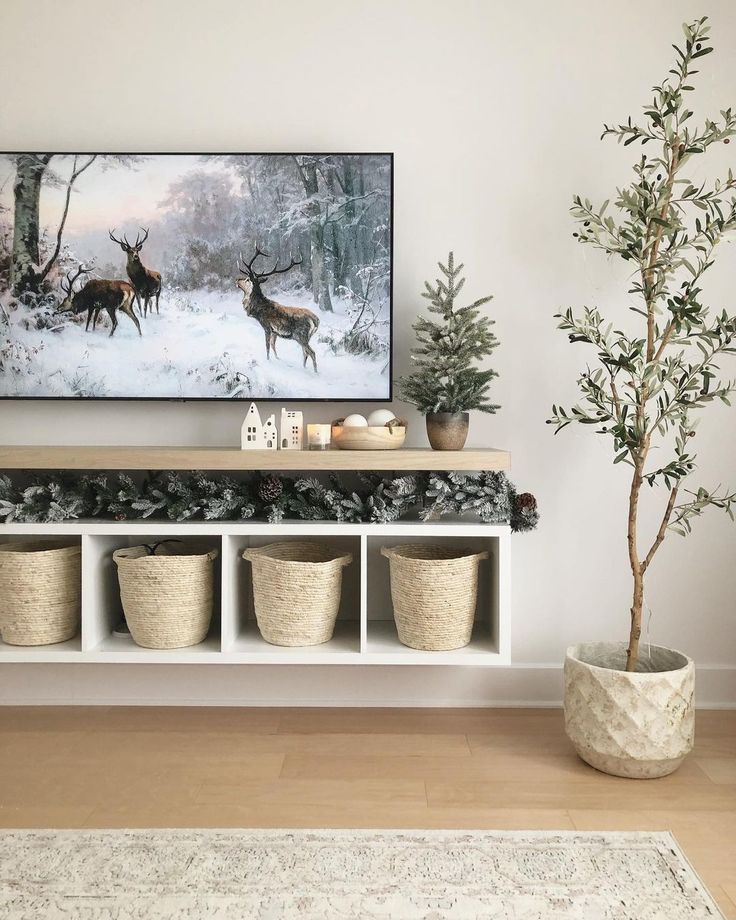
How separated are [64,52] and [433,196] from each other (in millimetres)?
1232

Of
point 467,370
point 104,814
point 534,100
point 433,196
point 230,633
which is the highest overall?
point 534,100

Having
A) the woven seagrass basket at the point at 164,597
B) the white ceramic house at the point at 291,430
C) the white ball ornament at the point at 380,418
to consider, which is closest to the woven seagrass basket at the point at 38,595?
the woven seagrass basket at the point at 164,597

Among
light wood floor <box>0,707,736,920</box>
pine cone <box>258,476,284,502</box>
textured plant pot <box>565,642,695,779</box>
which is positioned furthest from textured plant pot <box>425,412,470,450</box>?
light wood floor <box>0,707,736,920</box>

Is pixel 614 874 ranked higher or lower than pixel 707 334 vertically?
lower

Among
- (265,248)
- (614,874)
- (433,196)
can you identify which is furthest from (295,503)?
(614,874)

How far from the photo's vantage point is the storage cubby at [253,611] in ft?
6.97

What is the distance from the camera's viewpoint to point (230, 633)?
2146 mm

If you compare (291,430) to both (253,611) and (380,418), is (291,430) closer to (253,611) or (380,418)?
(380,418)

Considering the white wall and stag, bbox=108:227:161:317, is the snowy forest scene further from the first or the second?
the white wall

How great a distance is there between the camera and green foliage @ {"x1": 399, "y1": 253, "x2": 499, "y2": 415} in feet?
7.12

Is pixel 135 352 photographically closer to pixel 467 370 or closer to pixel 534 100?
pixel 467 370

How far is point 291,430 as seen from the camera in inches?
85.7

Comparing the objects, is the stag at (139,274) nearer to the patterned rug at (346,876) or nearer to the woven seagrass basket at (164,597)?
the woven seagrass basket at (164,597)

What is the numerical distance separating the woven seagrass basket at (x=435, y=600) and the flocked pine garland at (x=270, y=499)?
0.14 metres
